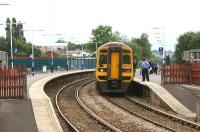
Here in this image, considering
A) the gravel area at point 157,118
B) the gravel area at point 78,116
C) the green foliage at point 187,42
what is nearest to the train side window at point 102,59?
the gravel area at point 78,116

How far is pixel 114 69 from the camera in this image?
28984 mm

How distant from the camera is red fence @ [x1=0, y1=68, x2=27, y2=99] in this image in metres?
20.7

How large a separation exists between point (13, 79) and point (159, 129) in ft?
24.8

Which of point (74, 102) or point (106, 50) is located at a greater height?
point (106, 50)

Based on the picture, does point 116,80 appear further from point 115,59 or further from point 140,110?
point 140,110

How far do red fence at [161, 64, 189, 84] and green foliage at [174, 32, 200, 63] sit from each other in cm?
7334

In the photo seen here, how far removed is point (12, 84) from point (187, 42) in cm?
9017

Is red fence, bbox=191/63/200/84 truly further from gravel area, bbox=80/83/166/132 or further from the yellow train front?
gravel area, bbox=80/83/166/132

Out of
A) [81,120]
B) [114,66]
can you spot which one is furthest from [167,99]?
[114,66]

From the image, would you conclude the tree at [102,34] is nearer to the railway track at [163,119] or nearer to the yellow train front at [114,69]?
the yellow train front at [114,69]

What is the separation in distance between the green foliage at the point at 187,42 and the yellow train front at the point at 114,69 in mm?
72724

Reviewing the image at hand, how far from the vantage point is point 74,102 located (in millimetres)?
26109

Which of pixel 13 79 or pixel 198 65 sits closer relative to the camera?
pixel 13 79

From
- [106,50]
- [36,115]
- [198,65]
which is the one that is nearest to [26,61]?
[106,50]
